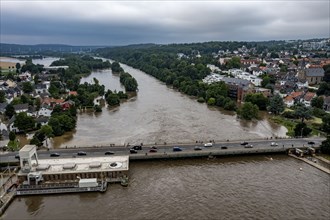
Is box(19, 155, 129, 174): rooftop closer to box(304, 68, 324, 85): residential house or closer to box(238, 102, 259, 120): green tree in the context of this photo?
box(238, 102, 259, 120): green tree

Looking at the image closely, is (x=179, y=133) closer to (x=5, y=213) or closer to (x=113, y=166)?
(x=113, y=166)

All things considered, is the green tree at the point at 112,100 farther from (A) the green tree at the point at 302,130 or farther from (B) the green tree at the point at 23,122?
(A) the green tree at the point at 302,130

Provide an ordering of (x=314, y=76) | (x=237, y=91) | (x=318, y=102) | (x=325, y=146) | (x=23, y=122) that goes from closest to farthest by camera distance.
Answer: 1. (x=325, y=146)
2. (x=23, y=122)
3. (x=318, y=102)
4. (x=237, y=91)
5. (x=314, y=76)

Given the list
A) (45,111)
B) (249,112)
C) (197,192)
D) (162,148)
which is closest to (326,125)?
(249,112)

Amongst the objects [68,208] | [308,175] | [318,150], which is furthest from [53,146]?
[318,150]

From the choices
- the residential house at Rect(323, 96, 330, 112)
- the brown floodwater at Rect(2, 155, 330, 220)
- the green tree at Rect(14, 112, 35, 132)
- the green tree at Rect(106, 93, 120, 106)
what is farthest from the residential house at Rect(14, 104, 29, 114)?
the residential house at Rect(323, 96, 330, 112)

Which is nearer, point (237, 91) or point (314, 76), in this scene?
point (237, 91)

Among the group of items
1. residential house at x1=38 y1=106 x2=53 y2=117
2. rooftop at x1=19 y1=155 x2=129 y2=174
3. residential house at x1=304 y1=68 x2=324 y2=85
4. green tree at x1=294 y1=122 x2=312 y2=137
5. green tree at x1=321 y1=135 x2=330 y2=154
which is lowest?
rooftop at x1=19 y1=155 x2=129 y2=174

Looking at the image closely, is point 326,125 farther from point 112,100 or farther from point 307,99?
point 112,100
